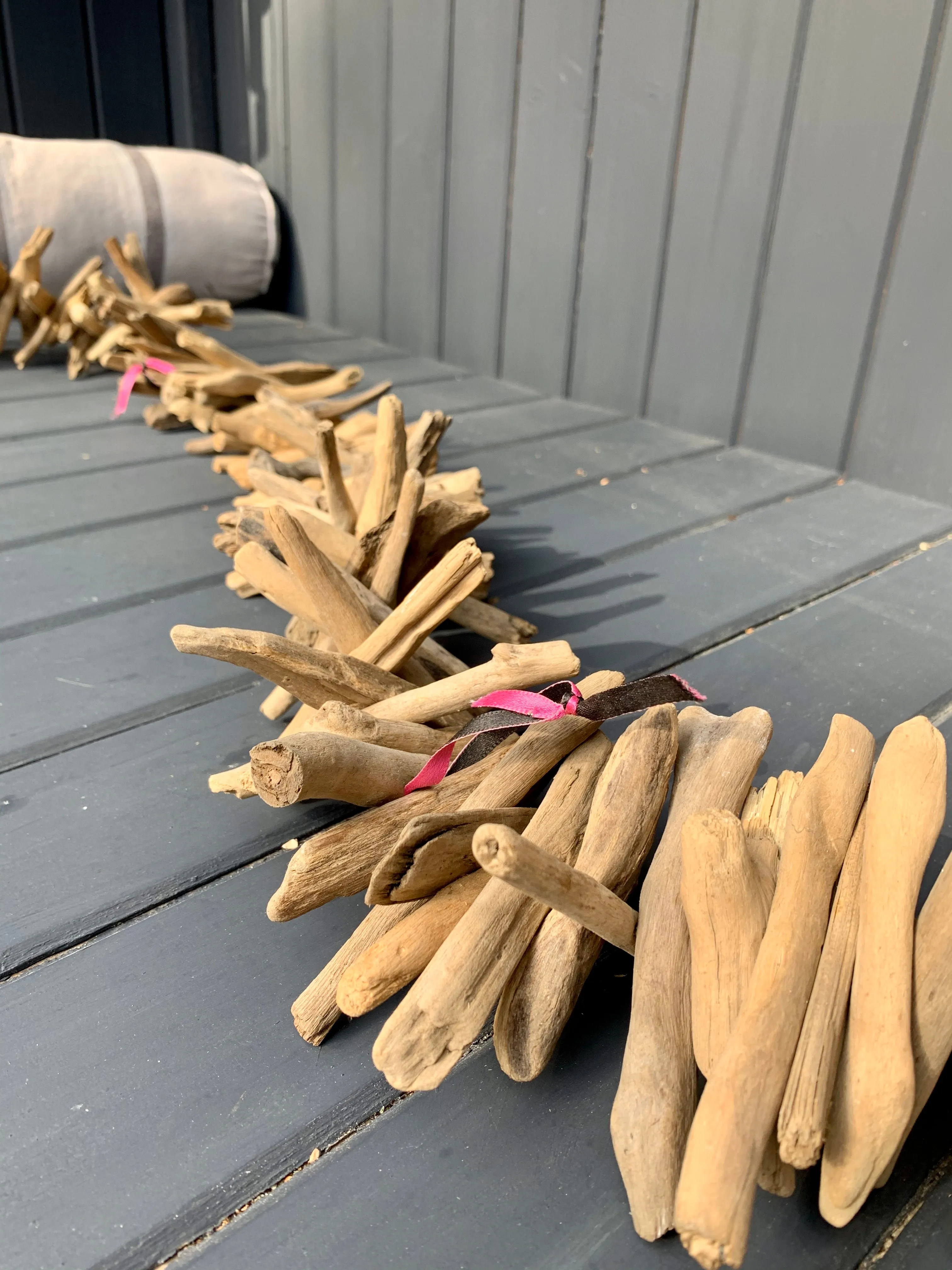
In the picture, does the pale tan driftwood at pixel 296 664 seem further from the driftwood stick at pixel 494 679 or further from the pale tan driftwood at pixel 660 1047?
the pale tan driftwood at pixel 660 1047

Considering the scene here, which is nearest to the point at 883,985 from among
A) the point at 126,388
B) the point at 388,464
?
the point at 388,464

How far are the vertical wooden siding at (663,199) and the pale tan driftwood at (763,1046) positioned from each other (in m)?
1.22

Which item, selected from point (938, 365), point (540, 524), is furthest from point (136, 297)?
point (938, 365)

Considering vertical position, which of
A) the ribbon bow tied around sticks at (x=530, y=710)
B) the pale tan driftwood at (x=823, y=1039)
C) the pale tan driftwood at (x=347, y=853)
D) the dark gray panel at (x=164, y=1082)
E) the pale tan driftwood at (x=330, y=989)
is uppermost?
the pale tan driftwood at (x=823, y=1039)

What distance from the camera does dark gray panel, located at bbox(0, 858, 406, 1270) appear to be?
0.49 metres

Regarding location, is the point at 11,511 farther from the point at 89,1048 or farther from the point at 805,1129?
the point at 805,1129

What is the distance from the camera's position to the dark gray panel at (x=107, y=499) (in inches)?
54.3

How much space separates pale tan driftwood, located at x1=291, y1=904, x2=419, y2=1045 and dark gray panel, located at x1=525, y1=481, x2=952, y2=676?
49cm

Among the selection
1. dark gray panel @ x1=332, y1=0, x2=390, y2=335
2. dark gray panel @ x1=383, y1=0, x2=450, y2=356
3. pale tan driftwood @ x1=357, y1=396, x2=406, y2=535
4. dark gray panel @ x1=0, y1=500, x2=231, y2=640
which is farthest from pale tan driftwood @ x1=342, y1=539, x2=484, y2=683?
dark gray panel @ x1=332, y1=0, x2=390, y2=335

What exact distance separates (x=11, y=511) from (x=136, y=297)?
103 cm

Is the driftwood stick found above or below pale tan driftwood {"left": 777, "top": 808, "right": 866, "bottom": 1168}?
below

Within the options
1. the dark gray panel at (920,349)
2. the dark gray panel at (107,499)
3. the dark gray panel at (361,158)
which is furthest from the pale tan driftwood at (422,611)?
the dark gray panel at (361,158)

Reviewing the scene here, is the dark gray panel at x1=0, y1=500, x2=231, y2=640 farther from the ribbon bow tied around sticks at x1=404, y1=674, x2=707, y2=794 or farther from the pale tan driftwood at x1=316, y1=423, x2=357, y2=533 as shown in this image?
the ribbon bow tied around sticks at x1=404, y1=674, x2=707, y2=794

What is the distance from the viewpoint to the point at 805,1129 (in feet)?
1.43
